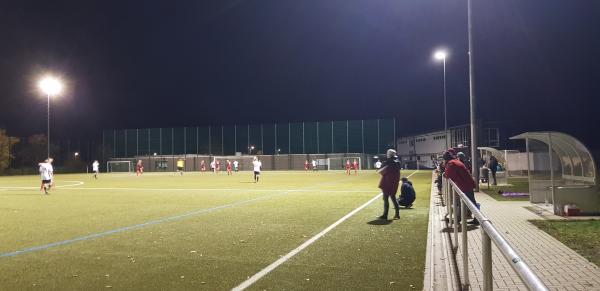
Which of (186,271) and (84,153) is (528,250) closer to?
(186,271)

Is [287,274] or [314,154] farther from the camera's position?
[314,154]

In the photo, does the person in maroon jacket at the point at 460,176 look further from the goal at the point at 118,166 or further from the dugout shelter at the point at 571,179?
the goal at the point at 118,166

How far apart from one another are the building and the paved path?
52.9m

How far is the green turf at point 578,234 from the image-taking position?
7.08 m

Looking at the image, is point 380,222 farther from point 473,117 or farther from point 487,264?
point 473,117

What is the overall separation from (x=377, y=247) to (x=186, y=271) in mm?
3343

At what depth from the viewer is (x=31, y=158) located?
76562 millimetres

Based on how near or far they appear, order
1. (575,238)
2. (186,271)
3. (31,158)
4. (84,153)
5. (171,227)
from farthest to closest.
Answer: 1. (84,153)
2. (31,158)
3. (171,227)
4. (575,238)
5. (186,271)

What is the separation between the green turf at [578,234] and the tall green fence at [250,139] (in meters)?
61.4

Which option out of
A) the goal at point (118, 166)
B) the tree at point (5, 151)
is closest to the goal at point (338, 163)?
the goal at point (118, 166)

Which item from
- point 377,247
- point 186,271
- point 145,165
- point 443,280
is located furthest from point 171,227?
point 145,165

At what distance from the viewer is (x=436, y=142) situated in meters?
74.7

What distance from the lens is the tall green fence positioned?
7275 centimetres

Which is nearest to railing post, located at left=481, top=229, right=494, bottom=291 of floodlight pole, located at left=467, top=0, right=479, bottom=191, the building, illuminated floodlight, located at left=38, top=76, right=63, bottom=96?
floodlight pole, located at left=467, top=0, right=479, bottom=191
